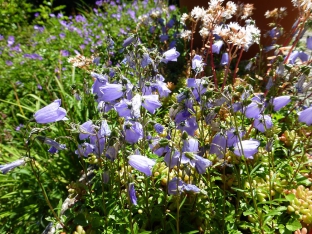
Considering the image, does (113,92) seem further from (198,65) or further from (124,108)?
(198,65)

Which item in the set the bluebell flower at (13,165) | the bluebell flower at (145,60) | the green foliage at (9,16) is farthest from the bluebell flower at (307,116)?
the green foliage at (9,16)

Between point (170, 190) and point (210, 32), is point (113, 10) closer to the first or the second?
point (210, 32)

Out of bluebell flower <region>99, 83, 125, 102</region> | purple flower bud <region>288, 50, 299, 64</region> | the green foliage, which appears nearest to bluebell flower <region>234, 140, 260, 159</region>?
bluebell flower <region>99, 83, 125, 102</region>

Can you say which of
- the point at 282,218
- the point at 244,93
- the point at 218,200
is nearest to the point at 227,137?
the point at 244,93

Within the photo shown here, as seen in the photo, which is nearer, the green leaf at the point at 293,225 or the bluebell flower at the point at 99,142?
the bluebell flower at the point at 99,142

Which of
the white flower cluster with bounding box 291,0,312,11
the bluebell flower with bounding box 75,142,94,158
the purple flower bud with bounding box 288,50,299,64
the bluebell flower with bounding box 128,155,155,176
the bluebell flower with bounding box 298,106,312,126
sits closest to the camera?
the bluebell flower with bounding box 128,155,155,176

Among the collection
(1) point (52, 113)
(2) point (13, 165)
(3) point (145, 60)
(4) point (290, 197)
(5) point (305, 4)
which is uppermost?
(5) point (305, 4)

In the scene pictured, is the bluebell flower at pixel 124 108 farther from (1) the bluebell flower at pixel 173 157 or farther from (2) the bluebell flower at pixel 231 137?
(2) the bluebell flower at pixel 231 137

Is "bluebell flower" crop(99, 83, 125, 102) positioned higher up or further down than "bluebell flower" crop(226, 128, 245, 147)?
higher up

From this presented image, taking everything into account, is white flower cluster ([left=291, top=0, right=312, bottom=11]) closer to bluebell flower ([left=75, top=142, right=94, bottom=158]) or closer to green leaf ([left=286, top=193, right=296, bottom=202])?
green leaf ([left=286, top=193, right=296, bottom=202])

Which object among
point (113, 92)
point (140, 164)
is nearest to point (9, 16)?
point (113, 92)

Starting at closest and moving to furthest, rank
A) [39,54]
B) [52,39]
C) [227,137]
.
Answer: [227,137] < [39,54] < [52,39]
